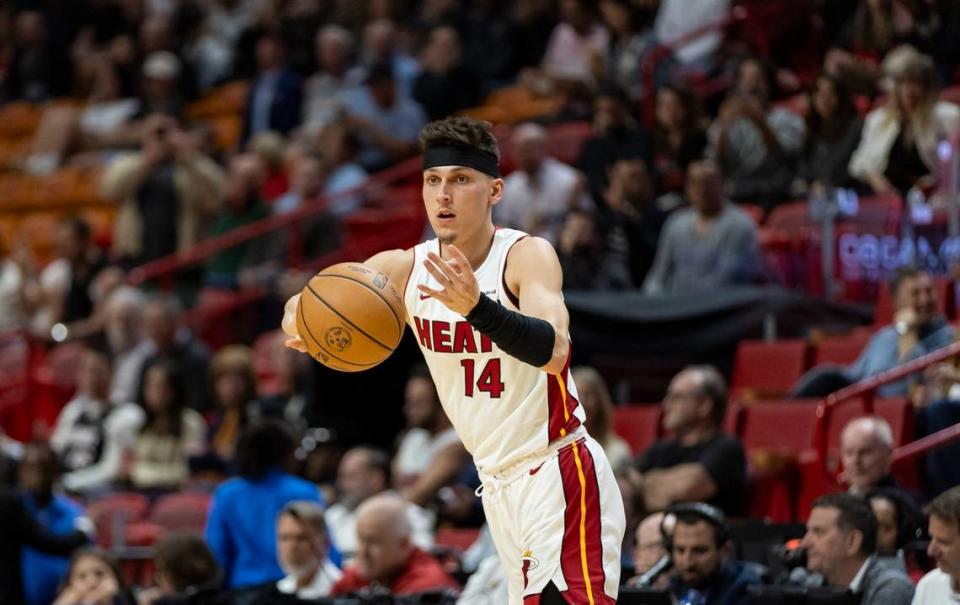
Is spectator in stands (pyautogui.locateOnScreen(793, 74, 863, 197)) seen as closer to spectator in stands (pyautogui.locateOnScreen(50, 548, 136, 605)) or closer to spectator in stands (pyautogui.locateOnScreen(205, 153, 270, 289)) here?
spectator in stands (pyautogui.locateOnScreen(205, 153, 270, 289))

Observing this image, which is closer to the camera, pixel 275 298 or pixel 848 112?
pixel 848 112

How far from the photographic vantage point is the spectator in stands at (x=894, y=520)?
7039 mm

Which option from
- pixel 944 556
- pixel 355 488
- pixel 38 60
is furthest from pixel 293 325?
pixel 38 60

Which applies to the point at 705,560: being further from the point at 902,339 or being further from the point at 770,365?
the point at 770,365

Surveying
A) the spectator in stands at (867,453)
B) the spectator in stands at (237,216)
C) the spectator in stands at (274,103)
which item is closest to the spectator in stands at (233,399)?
the spectator in stands at (237,216)

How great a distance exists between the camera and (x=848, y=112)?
11656mm

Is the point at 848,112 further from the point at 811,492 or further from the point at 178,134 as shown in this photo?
the point at 178,134

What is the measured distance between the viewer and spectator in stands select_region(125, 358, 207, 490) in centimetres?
1177

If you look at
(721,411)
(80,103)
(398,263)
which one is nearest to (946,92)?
(721,411)

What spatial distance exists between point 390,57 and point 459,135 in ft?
34.9

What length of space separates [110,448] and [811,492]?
17.0 feet

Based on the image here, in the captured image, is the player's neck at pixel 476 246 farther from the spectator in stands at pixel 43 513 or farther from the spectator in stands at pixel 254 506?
the spectator in stands at pixel 43 513

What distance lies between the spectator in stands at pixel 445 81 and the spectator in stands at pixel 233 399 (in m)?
4.28

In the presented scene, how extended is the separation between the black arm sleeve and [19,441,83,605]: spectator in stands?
219 inches
